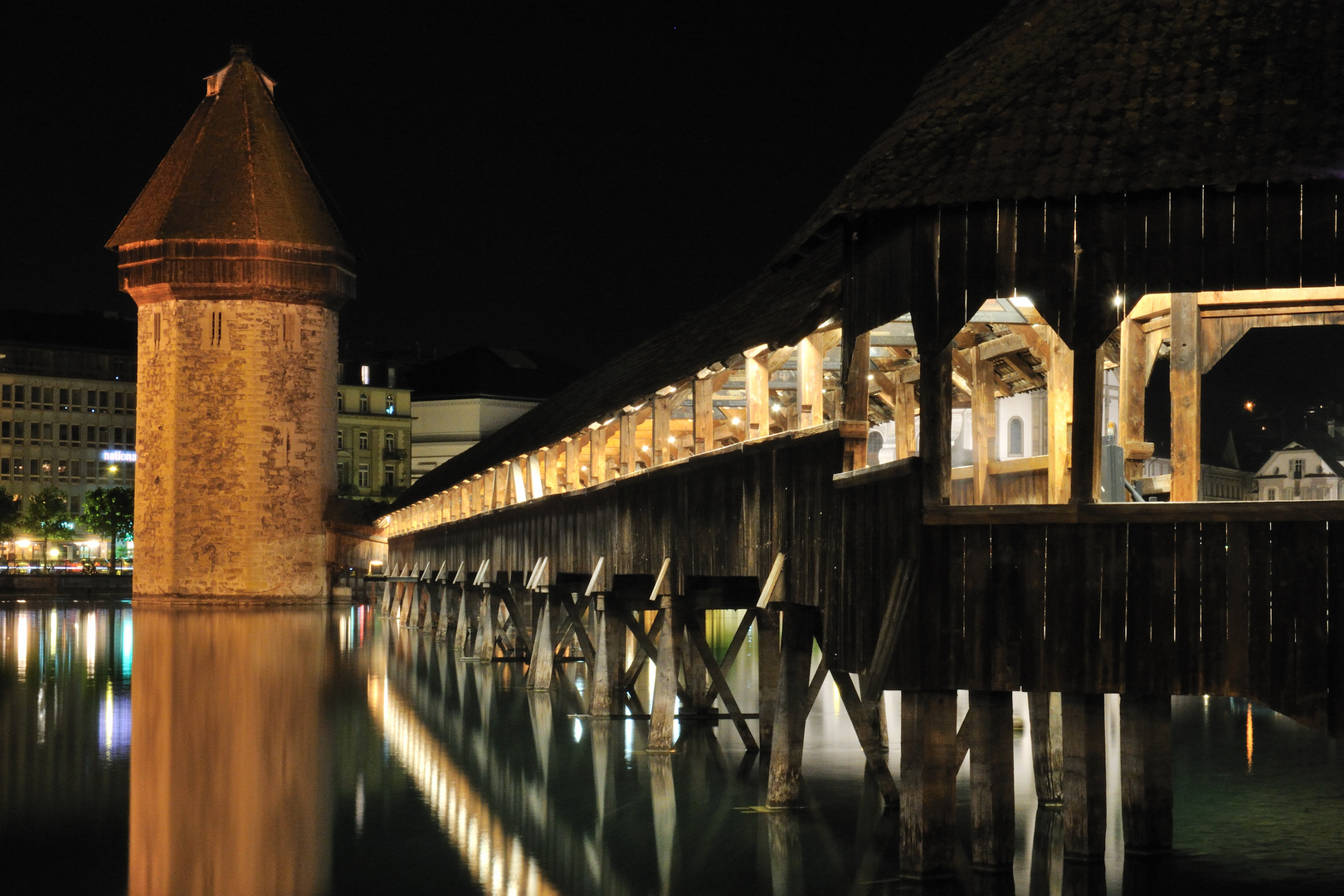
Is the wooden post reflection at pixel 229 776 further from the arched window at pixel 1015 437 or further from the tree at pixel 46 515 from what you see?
the tree at pixel 46 515

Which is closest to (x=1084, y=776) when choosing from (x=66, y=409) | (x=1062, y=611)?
(x=1062, y=611)

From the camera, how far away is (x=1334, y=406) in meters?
13.3

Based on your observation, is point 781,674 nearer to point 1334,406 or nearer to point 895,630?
point 895,630

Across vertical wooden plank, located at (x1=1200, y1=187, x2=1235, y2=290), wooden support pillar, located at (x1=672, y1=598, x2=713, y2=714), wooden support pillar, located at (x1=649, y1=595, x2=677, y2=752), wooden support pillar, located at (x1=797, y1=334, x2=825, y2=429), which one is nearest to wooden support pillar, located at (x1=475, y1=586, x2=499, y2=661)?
wooden support pillar, located at (x1=672, y1=598, x2=713, y2=714)

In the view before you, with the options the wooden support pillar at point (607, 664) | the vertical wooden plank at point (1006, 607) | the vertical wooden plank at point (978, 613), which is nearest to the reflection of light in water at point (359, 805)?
the wooden support pillar at point (607, 664)

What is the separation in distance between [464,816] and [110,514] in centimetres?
7113

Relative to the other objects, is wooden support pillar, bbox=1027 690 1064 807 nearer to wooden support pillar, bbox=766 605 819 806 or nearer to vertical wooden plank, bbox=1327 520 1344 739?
wooden support pillar, bbox=766 605 819 806

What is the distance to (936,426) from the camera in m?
10.1

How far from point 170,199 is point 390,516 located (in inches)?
459

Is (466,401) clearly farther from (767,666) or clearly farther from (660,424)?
(767,666)

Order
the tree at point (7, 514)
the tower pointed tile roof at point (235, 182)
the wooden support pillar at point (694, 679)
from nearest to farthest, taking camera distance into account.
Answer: the wooden support pillar at point (694, 679) < the tower pointed tile roof at point (235, 182) < the tree at point (7, 514)

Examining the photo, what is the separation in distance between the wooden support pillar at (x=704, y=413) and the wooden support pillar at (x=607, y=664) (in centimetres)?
357

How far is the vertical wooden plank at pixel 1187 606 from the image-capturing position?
31.2 feet

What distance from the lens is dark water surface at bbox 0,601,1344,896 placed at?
36.6ft
